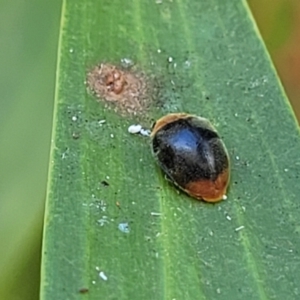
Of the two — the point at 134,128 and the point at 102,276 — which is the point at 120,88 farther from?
the point at 102,276

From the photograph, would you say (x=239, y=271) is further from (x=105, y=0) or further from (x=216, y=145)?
(x=105, y=0)

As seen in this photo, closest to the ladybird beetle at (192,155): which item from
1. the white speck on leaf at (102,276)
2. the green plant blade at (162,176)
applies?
the green plant blade at (162,176)

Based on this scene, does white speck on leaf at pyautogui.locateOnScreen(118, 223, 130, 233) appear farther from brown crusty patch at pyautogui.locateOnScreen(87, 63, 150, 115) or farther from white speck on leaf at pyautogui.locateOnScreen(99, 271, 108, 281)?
brown crusty patch at pyautogui.locateOnScreen(87, 63, 150, 115)

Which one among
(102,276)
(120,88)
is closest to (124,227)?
(102,276)

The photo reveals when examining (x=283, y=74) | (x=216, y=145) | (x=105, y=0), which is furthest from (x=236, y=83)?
(x=283, y=74)

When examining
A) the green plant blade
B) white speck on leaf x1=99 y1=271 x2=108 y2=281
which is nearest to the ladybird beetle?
the green plant blade

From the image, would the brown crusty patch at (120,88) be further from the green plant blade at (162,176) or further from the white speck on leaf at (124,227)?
the white speck on leaf at (124,227)
